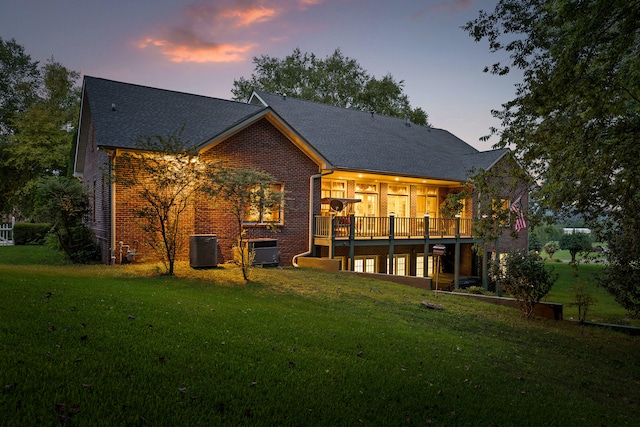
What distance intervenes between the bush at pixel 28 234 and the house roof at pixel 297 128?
5.00m

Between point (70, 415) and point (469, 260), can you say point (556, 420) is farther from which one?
point (469, 260)

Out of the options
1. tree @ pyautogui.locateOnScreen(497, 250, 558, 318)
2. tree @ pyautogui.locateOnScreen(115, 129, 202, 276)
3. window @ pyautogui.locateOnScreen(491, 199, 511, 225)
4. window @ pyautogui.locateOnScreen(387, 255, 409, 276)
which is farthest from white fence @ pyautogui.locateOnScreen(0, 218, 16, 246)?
window @ pyautogui.locateOnScreen(491, 199, 511, 225)

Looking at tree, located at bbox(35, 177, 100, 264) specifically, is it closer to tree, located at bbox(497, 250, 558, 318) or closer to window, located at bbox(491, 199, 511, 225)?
window, located at bbox(491, 199, 511, 225)

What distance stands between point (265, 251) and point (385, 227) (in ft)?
21.2

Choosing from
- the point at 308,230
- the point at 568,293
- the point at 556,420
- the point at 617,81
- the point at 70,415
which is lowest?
the point at 568,293

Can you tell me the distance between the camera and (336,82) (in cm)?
3794

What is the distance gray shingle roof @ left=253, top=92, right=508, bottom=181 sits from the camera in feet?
62.9

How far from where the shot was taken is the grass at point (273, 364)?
360 centimetres

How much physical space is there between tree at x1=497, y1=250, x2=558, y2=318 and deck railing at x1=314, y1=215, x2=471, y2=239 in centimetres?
659

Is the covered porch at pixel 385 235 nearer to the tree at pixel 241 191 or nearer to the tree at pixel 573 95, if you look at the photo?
the tree at pixel 241 191

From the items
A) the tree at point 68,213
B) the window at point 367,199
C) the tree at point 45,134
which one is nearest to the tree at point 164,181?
the tree at point 68,213

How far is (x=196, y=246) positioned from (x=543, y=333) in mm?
9858

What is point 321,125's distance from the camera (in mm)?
21375

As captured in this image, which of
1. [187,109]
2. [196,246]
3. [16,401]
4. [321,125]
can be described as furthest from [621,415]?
[321,125]
